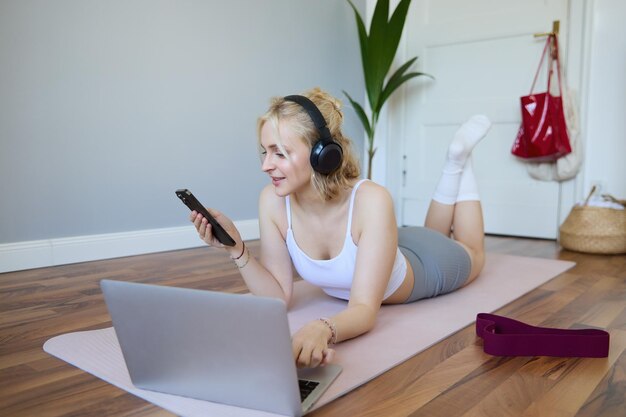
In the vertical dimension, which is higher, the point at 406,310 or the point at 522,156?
the point at 522,156

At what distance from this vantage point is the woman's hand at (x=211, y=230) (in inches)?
45.7

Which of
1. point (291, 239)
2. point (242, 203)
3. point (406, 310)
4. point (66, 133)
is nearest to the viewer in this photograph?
point (291, 239)

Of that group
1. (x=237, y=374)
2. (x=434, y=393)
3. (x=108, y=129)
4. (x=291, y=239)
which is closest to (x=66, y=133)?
(x=108, y=129)

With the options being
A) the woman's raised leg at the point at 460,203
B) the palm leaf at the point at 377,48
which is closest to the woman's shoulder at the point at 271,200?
the woman's raised leg at the point at 460,203

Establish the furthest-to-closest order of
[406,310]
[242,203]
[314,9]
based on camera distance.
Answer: [314,9] → [242,203] → [406,310]

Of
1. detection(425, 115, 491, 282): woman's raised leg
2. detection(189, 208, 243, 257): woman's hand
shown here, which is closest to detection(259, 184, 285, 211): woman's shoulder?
detection(189, 208, 243, 257): woman's hand

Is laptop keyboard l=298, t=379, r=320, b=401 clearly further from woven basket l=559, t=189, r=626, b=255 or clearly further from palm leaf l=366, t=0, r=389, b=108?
palm leaf l=366, t=0, r=389, b=108

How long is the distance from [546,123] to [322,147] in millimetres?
2277

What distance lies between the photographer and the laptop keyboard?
0.92m

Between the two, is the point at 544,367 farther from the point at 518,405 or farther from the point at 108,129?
the point at 108,129

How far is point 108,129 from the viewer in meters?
2.42

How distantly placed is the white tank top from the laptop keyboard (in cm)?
41

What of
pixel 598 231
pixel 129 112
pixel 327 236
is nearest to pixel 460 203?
pixel 327 236

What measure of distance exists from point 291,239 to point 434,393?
574 mm
